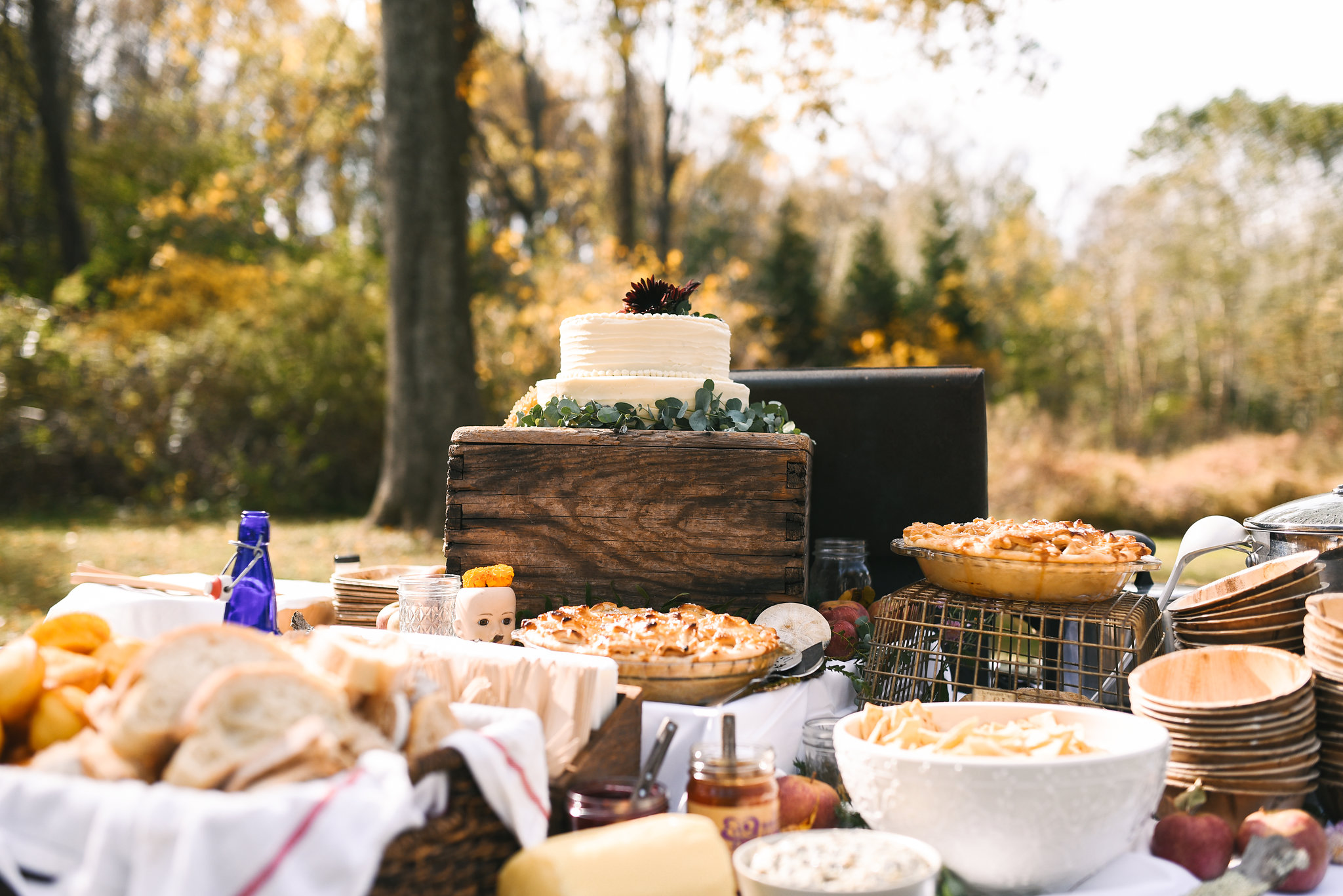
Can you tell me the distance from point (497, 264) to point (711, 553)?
12189 mm

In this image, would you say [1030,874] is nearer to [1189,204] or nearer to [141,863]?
[141,863]

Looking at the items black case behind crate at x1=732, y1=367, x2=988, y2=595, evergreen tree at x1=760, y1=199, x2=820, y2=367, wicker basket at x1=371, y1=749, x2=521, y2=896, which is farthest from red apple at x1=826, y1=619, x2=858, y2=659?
evergreen tree at x1=760, y1=199, x2=820, y2=367

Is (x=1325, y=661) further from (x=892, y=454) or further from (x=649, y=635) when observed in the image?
(x=892, y=454)

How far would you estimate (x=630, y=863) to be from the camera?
4.06ft

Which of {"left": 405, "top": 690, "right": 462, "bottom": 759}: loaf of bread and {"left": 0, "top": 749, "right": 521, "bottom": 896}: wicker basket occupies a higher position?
{"left": 405, "top": 690, "right": 462, "bottom": 759}: loaf of bread

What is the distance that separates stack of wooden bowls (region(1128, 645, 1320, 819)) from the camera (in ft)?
5.13

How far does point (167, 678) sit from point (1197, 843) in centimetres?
152

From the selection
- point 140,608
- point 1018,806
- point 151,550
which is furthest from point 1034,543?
point 151,550

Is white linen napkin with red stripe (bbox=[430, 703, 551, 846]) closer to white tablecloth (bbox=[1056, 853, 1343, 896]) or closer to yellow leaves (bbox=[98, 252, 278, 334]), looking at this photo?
white tablecloth (bbox=[1056, 853, 1343, 896])

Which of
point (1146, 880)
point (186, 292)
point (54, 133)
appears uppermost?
point (54, 133)

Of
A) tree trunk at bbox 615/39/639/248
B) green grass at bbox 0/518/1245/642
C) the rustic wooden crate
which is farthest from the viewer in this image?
tree trunk at bbox 615/39/639/248

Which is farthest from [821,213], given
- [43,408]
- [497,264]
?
[43,408]

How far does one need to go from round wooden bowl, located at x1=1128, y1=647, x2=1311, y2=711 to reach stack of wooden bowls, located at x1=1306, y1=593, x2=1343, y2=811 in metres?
0.04

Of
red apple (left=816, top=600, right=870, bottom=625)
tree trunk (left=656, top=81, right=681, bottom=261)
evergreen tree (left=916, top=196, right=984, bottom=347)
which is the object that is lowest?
red apple (left=816, top=600, right=870, bottom=625)
